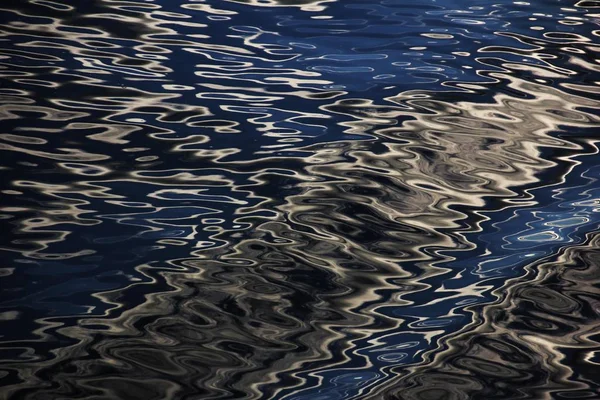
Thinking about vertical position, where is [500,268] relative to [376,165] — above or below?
below

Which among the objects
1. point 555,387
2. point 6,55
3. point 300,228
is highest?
point 6,55

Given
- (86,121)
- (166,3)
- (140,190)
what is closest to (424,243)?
(140,190)

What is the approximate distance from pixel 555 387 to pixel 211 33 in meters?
1.09

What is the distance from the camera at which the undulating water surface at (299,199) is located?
1.05m

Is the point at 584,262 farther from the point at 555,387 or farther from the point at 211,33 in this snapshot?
the point at 211,33

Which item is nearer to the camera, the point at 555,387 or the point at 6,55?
the point at 555,387

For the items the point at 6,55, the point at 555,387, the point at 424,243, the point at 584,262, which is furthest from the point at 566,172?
the point at 6,55

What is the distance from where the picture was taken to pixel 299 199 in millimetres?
1346

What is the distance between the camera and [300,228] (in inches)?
50.5

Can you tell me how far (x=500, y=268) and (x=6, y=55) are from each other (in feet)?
3.67

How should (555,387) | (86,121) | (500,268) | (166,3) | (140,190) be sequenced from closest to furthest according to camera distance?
1. (555,387)
2. (500,268)
3. (140,190)
4. (86,121)
5. (166,3)

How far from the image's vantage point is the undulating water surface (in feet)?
3.44

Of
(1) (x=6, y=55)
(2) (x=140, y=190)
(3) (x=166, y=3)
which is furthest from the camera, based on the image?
(3) (x=166, y=3)

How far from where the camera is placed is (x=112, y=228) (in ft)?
4.12
